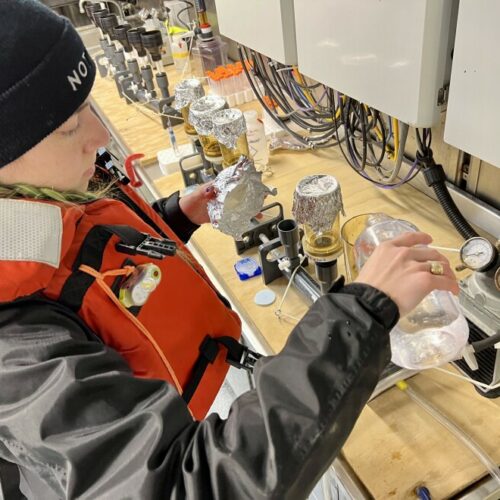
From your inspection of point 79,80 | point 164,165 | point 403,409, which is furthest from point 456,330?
point 164,165

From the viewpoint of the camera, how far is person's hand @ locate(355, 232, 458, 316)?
24.5 inches

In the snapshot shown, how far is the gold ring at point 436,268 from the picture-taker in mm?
654

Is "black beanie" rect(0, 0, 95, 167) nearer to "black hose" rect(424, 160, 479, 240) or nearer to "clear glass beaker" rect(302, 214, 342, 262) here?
"clear glass beaker" rect(302, 214, 342, 262)

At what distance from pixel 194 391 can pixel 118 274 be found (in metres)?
0.33

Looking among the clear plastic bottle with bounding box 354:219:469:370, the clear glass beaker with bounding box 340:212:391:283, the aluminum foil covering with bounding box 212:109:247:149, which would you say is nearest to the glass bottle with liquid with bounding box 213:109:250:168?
the aluminum foil covering with bounding box 212:109:247:149

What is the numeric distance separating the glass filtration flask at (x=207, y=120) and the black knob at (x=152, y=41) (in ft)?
2.97

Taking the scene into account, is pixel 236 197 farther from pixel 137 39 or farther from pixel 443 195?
pixel 137 39

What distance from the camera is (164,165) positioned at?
168 centimetres

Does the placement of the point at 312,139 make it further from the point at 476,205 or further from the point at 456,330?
the point at 456,330

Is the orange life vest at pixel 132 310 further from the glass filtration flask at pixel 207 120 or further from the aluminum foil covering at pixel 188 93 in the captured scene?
the aluminum foil covering at pixel 188 93

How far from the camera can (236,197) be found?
1056 millimetres

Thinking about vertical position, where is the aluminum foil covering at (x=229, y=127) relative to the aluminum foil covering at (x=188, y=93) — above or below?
above

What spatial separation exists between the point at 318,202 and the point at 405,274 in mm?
310

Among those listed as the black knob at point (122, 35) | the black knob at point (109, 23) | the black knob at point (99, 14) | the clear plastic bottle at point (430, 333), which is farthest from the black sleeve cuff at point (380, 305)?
the black knob at point (99, 14)
